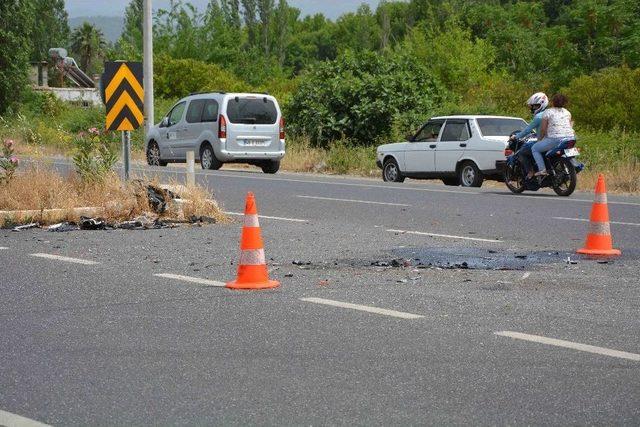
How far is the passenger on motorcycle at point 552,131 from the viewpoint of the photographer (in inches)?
834

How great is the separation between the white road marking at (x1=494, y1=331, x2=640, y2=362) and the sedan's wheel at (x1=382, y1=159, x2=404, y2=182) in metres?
19.1

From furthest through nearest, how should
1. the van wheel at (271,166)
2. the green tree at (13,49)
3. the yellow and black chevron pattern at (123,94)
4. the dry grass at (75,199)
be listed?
the green tree at (13,49) < the van wheel at (271,166) < the yellow and black chevron pattern at (123,94) < the dry grass at (75,199)

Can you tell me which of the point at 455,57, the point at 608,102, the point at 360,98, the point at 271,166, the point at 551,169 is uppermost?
the point at 455,57

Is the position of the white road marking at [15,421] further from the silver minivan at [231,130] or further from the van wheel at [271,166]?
the van wheel at [271,166]

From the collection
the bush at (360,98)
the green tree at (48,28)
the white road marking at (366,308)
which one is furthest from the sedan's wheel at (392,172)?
the green tree at (48,28)

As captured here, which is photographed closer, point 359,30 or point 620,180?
point 620,180

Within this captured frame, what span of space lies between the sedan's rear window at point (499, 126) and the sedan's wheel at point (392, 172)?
2.54m

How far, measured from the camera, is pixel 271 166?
30969 mm

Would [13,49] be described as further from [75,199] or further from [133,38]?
[75,199]

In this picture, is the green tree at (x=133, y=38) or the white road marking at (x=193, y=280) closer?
the white road marking at (x=193, y=280)

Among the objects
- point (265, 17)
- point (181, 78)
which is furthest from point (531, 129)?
point (265, 17)

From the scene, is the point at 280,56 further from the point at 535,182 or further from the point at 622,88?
the point at 535,182

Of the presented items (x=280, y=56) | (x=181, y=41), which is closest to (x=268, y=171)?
(x=181, y=41)

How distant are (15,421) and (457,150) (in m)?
19.8
